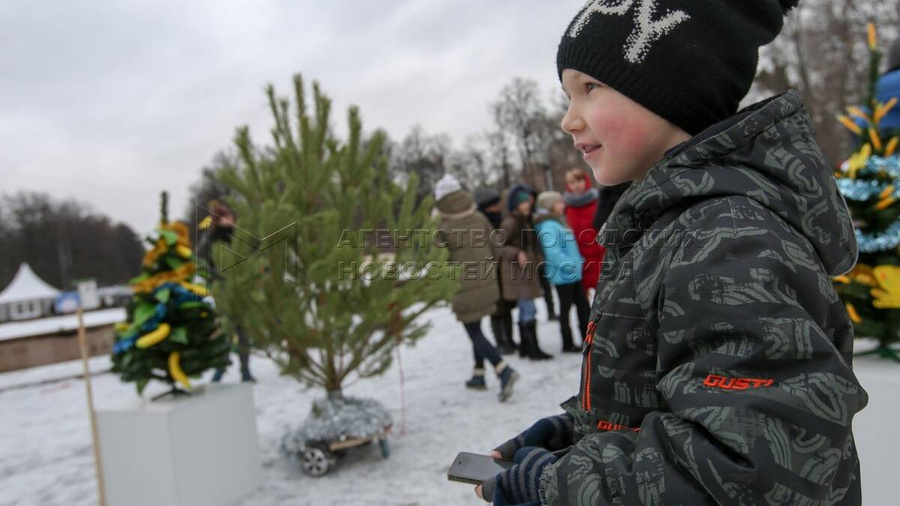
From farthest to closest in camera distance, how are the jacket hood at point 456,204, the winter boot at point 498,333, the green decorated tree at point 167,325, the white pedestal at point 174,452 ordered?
the winter boot at point 498,333, the jacket hood at point 456,204, the green decorated tree at point 167,325, the white pedestal at point 174,452

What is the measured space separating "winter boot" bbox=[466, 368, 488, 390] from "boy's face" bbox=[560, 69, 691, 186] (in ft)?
14.3

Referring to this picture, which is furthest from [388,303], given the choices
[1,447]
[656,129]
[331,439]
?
[1,447]

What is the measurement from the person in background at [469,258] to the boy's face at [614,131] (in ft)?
12.8

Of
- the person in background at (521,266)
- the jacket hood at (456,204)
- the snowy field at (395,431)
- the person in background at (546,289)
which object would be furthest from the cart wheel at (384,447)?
the person in background at (546,289)

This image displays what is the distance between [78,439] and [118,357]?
7.23 ft

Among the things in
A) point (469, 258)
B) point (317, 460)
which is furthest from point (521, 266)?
point (317, 460)

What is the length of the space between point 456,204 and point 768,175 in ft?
14.4

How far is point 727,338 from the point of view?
0.77 m

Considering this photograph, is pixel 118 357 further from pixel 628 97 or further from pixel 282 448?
pixel 628 97

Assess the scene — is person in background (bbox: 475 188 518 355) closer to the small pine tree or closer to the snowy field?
the snowy field

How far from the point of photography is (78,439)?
4.85 meters

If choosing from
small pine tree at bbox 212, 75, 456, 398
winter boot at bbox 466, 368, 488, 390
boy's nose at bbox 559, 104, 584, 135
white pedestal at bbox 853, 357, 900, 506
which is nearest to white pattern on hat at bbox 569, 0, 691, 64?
boy's nose at bbox 559, 104, 584, 135

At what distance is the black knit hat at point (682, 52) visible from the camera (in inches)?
40.1

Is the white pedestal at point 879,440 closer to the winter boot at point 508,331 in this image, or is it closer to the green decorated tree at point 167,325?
the green decorated tree at point 167,325
